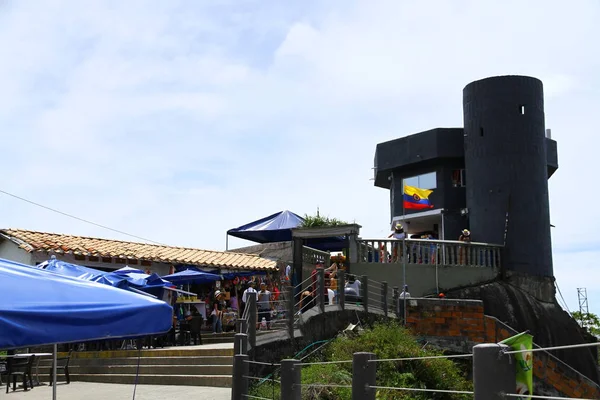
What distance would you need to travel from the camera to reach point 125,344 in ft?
55.9

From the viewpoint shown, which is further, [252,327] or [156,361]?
[156,361]

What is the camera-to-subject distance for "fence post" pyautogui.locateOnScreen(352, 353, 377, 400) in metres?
6.78

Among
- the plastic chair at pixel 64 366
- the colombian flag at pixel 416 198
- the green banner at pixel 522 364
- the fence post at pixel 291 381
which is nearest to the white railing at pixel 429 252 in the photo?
the colombian flag at pixel 416 198

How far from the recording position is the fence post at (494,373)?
15.6 feet

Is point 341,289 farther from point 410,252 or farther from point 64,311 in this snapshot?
point 64,311

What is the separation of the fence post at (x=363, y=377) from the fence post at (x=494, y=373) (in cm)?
208

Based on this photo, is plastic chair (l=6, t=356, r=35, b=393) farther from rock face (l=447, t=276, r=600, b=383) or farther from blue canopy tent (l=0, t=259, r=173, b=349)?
rock face (l=447, t=276, r=600, b=383)

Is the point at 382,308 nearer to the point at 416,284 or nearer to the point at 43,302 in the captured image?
the point at 416,284

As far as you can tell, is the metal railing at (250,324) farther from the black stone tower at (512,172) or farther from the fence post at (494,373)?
the black stone tower at (512,172)

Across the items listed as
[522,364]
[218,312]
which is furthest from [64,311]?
[218,312]

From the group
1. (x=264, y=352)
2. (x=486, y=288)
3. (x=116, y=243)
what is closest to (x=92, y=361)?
(x=264, y=352)

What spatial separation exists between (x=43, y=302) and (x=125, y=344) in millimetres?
11672

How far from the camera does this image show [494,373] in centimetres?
478

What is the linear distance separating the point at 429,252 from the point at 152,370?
9.07 metres
